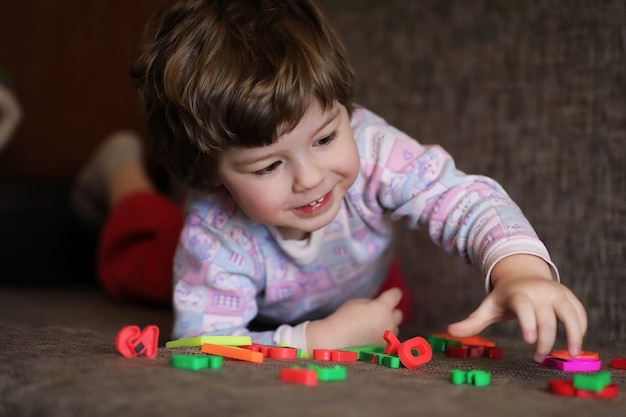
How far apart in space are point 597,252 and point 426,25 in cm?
49

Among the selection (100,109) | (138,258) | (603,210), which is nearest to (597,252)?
(603,210)

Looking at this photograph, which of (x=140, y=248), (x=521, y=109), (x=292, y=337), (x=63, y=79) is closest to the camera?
(x=292, y=337)

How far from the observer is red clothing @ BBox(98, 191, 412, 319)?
4.71 feet

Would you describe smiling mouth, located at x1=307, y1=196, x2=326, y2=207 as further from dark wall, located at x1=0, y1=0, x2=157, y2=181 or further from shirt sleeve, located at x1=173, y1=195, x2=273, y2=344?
dark wall, located at x1=0, y1=0, x2=157, y2=181

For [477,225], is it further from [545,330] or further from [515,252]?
[545,330]

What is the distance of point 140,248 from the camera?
1492 mm

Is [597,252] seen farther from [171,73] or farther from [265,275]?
[171,73]

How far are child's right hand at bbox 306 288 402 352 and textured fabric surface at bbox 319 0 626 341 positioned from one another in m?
0.33

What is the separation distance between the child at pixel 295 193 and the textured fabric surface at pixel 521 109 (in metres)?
0.23

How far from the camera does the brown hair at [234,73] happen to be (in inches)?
33.7

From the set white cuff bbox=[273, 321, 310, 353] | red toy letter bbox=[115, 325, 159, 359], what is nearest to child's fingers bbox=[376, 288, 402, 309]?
white cuff bbox=[273, 321, 310, 353]

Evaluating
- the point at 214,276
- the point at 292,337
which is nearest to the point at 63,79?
the point at 214,276

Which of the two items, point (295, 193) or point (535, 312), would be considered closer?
point (535, 312)

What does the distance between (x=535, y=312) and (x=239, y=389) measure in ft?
0.93
